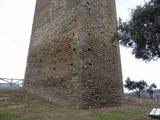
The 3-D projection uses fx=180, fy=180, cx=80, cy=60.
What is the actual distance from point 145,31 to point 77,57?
12.7 feet

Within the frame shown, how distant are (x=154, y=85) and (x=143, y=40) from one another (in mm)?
29818

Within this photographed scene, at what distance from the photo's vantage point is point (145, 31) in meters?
8.18

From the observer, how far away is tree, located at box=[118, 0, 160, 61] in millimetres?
8172

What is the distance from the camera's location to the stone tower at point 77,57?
1001 centimetres

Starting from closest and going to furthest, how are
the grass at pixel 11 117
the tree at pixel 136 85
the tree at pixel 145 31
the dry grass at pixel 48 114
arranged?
the grass at pixel 11 117 → the dry grass at pixel 48 114 → the tree at pixel 145 31 → the tree at pixel 136 85

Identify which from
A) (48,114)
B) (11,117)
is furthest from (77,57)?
(11,117)

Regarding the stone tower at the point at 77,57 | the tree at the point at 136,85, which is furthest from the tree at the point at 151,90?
the stone tower at the point at 77,57

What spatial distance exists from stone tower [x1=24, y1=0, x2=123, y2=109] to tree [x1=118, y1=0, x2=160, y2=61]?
2526mm

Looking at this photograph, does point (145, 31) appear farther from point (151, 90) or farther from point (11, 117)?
point (151, 90)

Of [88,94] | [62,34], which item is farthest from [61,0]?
[88,94]

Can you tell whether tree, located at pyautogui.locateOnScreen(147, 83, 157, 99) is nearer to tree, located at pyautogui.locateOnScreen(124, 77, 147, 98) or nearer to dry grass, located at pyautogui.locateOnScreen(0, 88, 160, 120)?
tree, located at pyautogui.locateOnScreen(124, 77, 147, 98)

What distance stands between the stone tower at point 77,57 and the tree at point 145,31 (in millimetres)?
2526

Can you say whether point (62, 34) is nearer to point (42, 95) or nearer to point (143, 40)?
point (42, 95)

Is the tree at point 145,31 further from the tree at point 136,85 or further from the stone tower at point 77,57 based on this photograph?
the tree at point 136,85
